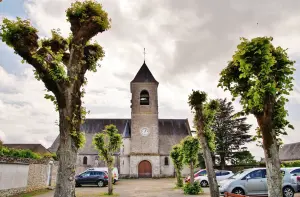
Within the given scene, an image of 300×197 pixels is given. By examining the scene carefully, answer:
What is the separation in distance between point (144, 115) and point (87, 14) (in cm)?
3299

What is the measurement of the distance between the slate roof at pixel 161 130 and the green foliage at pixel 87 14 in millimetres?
33927

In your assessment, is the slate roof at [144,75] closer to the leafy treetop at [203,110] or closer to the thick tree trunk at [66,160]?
the leafy treetop at [203,110]

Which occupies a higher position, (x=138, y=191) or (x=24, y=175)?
(x=24, y=175)

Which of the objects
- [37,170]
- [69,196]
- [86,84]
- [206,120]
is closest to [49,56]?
[86,84]

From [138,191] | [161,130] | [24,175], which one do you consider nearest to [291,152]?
[161,130]

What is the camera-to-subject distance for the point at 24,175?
51.7 ft

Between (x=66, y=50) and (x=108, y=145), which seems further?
(x=108, y=145)

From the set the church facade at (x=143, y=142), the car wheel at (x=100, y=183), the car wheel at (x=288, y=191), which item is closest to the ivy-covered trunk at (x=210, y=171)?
the car wheel at (x=288, y=191)

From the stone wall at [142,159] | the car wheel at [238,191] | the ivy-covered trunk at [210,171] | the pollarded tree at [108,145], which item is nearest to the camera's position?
the ivy-covered trunk at [210,171]

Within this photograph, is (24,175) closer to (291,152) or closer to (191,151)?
(191,151)

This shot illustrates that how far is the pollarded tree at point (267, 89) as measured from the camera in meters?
7.54

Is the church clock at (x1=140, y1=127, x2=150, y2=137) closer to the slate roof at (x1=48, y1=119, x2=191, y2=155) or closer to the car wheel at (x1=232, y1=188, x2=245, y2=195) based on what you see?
the slate roof at (x1=48, y1=119, x2=191, y2=155)

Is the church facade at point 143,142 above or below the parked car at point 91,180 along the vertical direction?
above

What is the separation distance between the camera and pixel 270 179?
7414 millimetres
